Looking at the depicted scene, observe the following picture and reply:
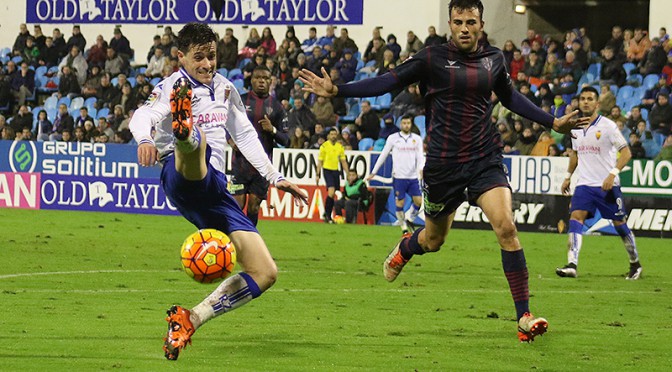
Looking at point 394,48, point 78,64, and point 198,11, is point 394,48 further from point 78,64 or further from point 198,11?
point 78,64

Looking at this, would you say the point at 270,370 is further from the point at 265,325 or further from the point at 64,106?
the point at 64,106

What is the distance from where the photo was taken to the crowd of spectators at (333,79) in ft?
84.0

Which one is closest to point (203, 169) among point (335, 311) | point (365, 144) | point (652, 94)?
point (335, 311)

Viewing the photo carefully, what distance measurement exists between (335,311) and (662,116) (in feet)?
49.2

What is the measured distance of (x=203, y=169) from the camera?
7.89 meters

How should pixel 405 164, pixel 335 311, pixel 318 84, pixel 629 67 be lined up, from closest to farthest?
pixel 318 84
pixel 335 311
pixel 405 164
pixel 629 67

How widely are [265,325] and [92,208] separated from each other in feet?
60.4

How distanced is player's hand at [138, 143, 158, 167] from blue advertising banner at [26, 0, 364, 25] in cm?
2564

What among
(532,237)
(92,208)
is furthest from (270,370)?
(92,208)

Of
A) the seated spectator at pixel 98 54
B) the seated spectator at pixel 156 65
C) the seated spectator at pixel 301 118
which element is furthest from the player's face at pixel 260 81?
the seated spectator at pixel 98 54

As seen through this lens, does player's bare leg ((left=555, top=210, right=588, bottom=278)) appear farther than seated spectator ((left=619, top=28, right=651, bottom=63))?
No

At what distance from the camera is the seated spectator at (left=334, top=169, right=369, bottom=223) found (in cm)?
2556

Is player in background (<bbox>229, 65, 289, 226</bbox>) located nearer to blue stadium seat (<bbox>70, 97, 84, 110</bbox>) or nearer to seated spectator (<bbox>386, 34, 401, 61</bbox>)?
seated spectator (<bbox>386, 34, 401, 61</bbox>)

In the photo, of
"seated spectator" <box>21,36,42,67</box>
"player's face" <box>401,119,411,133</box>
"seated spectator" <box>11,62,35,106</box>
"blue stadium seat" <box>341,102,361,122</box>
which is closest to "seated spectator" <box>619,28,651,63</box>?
"player's face" <box>401,119,411,133</box>
